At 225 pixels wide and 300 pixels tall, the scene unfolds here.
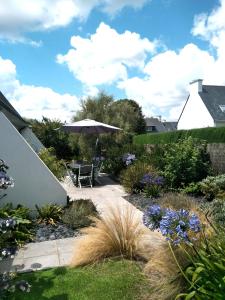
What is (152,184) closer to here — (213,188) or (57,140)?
(213,188)

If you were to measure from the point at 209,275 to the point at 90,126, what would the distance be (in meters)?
11.1

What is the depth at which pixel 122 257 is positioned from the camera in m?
5.00

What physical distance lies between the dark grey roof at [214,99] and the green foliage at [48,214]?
25.2 meters

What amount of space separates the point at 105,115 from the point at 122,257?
20.8 metres

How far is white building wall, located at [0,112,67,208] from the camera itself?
7402 millimetres

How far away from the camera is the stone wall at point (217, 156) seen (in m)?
11.3

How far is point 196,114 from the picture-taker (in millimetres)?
32781

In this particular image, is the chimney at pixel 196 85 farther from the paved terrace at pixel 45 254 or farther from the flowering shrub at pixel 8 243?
the flowering shrub at pixel 8 243

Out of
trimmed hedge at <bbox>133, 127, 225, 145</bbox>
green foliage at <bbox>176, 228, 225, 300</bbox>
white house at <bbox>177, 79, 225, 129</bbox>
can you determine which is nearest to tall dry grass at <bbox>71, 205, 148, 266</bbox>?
green foliage at <bbox>176, 228, 225, 300</bbox>

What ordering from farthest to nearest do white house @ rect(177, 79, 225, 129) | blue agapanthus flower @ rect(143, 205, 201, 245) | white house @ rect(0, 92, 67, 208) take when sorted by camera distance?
1. white house @ rect(177, 79, 225, 129)
2. white house @ rect(0, 92, 67, 208)
3. blue agapanthus flower @ rect(143, 205, 201, 245)

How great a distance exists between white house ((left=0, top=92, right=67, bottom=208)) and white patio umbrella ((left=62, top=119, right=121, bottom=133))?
5802mm

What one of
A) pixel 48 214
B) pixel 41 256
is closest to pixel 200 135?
pixel 48 214

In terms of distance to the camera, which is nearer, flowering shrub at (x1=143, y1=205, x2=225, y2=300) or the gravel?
flowering shrub at (x1=143, y1=205, x2=225, y2=300)

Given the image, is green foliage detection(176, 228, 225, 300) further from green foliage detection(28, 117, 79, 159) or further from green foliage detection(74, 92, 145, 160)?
green foliage detection(28, 117, 79, 159)
